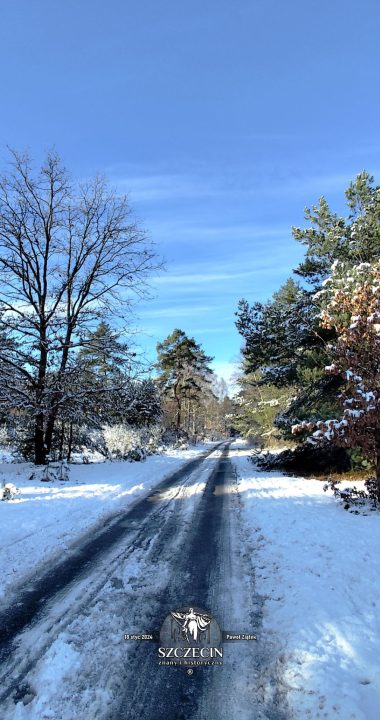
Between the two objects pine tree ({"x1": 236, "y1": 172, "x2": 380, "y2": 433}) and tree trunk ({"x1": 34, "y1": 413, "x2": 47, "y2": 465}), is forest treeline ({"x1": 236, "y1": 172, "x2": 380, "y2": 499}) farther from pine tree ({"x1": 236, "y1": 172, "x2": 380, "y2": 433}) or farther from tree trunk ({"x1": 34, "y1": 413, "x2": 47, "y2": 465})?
tree trunk ({"x1": 34, "y1": 413, "x2": 47, "y2": 465})

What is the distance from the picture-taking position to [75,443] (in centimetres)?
1984

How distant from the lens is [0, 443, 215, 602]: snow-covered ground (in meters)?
5.51

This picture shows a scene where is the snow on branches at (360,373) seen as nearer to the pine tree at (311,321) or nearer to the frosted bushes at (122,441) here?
the pine tree at (311,321)

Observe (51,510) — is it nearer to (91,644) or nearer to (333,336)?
(91,644)

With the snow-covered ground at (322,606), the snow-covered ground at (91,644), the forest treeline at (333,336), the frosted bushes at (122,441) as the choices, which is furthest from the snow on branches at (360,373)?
A: the frosted bushes at (122,441)

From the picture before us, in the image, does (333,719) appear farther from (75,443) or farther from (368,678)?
(75,443)

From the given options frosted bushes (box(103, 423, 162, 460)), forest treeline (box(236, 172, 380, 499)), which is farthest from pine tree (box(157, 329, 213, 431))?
forest treeline (box(236, 172, 380, 499))

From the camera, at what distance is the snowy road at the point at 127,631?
269cm

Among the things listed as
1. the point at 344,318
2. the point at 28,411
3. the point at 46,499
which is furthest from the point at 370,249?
the point at 28,411

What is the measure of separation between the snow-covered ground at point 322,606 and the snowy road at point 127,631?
7.9 inches

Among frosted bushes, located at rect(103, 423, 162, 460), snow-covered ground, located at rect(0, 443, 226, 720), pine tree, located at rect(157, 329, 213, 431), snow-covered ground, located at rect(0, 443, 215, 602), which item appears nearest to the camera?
snow-covered ground, located at rect(0, 443, 226, 720)

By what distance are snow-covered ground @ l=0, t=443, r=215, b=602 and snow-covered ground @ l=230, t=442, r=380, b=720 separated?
9.55 ft

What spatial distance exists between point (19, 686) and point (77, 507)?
6.08 meters

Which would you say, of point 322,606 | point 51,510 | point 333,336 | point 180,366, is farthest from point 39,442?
point 180,366
